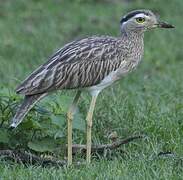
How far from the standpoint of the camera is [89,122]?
24.7ft

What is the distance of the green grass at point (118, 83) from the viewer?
682 cm

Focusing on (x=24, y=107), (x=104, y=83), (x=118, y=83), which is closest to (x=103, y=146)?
(x=104, y=83)

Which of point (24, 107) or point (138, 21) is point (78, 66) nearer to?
point (24, 107)

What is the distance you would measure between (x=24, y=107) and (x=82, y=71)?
685 mm

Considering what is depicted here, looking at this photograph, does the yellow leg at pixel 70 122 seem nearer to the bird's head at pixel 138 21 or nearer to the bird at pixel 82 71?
the bird at pixel 82 71

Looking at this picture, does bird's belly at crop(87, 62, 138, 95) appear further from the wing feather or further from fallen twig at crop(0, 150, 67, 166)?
fallen twig at crop(0, 150, 67, 166)

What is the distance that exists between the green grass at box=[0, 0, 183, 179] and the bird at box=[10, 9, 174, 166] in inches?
20.1

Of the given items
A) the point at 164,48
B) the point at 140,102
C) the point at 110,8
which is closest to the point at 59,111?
the point at 140,102

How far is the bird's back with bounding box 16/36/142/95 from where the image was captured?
734 cm

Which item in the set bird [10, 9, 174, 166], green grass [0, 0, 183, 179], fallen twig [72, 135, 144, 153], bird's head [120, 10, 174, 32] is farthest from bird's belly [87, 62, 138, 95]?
green grass [0, 0, 183, 179]

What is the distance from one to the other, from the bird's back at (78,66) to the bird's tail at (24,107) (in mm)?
60

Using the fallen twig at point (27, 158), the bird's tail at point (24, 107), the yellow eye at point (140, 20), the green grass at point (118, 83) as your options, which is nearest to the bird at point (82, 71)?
the bird's tail at point (24, 107)

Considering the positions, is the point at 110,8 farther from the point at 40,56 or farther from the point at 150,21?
the point at 150,21

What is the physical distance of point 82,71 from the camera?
7508mm
